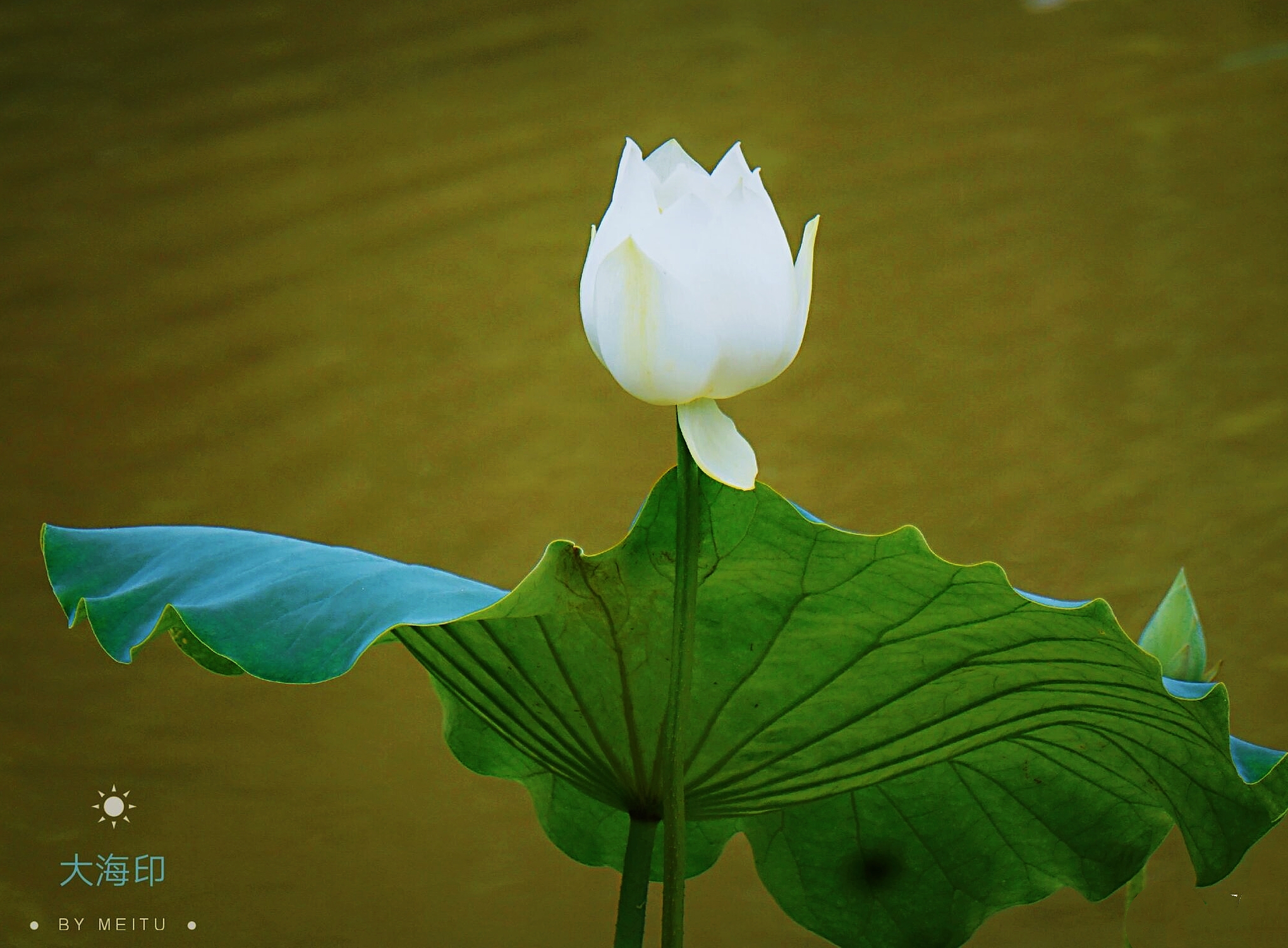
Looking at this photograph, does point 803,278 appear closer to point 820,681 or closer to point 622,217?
point 622,217

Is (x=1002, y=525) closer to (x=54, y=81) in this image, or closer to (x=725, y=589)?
(x=725, y=589)

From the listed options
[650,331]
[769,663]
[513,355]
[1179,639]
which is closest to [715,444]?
[650,331]

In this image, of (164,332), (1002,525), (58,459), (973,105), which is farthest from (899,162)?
(58,459)

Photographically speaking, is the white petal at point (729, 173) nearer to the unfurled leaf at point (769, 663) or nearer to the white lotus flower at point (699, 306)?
the white lotus flower at point (699, 306)

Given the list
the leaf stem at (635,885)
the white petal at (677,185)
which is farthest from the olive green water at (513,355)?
the white petal at (677,185)

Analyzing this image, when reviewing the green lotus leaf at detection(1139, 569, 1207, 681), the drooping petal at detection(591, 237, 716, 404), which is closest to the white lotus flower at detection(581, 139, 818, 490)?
the drooping petal at detection(591, 237, 716, 404)

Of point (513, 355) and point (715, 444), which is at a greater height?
point (513, 355)

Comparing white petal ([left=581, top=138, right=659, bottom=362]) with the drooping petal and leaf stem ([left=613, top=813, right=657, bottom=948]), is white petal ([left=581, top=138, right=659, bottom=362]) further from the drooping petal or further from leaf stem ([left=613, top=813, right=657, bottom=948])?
leaf stem ([left=613, top=813, right=657, bottom=948])
